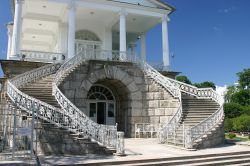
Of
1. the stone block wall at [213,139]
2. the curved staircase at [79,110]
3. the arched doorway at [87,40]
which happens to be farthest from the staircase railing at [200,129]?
the arched doorway at [87,40]

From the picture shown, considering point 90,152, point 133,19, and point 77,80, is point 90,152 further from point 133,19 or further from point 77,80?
point 133,19

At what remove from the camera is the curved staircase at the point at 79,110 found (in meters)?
11.1

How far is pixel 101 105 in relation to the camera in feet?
64.8

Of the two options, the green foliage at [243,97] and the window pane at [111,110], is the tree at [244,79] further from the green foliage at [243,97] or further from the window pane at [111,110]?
the window pane at [111,110]

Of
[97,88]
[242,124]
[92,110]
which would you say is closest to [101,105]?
[92,110]

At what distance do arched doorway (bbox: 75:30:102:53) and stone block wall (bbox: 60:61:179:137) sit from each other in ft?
24.1

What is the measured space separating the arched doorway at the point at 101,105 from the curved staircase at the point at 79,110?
8.80 ft

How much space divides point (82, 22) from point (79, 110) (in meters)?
15.7

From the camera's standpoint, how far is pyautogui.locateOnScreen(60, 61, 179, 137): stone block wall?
54.7 feet

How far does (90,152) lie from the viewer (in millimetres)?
10867

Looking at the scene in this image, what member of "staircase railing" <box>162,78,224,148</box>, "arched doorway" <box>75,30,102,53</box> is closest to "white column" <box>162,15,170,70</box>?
"staircase railing" <box>162,78,224,148</box>

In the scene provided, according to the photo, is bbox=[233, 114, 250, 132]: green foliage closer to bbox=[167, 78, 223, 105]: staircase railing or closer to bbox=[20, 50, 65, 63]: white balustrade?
bbox=[167, 78, 223, 105]: staircase railing

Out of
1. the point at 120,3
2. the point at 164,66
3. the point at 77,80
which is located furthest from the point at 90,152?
the point at 120,3

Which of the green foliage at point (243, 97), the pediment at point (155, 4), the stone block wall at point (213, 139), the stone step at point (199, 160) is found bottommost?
the stone step at point (199, 160)
